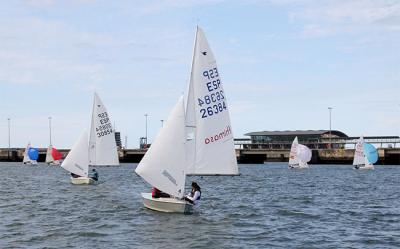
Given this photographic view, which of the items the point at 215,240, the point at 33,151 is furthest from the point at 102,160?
the point at 33,151

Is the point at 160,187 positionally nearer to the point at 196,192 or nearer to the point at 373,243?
the point at 196,192

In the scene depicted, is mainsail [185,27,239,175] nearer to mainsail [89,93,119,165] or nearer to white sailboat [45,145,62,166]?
mainsail [89,93,119,165]

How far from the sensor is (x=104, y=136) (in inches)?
2729

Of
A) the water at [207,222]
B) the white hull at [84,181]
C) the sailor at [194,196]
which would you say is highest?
the sailor at [194,196]

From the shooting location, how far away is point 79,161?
56.5m

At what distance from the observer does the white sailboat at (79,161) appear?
183 ft

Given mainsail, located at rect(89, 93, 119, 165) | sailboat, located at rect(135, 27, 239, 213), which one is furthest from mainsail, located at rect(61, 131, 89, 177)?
sailboat, located at rect(135, 27, 239, 213)

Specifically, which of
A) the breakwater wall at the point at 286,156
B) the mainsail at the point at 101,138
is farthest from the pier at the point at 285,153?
the mainsail at the point at 101,138

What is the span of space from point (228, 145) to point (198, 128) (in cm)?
242

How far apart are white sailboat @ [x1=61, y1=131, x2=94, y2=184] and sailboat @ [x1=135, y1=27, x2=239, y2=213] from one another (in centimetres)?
2411

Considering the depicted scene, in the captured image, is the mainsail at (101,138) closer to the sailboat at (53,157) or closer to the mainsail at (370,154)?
the mainsail at (370,154)

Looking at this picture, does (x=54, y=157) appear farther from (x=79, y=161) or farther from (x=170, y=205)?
(x=170, y=205)

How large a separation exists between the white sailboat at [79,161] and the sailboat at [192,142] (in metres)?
24.1

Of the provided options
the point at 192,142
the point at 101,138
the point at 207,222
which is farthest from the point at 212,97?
the point at 101,138
